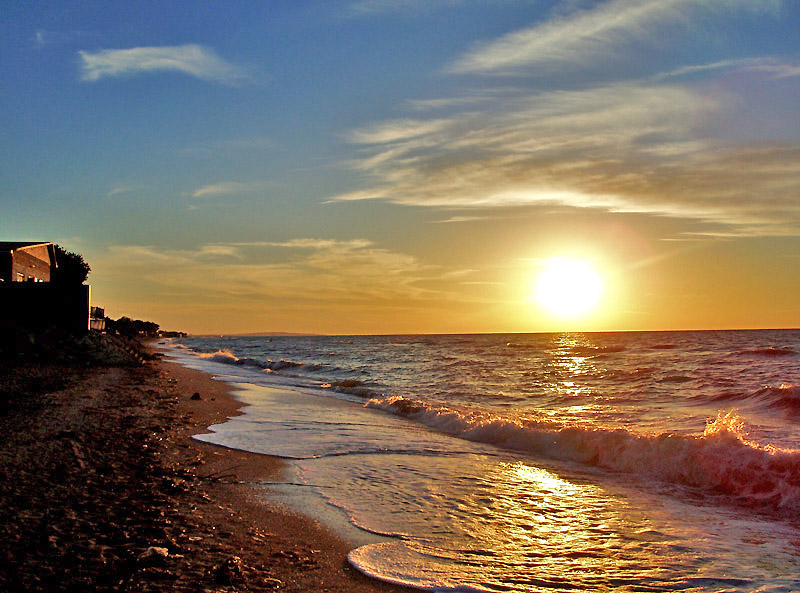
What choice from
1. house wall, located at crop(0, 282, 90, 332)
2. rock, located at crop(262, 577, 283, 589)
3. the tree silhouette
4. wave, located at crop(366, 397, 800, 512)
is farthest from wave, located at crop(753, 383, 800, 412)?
the tree silhouette

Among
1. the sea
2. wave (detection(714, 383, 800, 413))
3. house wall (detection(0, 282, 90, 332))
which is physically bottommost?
the sea

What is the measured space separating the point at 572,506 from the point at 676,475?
3.42 m

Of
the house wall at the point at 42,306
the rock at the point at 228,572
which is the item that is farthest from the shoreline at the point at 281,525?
the house wall at the point at 42,306

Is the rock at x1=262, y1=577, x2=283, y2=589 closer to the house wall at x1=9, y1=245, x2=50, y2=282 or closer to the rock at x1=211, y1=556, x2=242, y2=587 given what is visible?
the rock at x1=211, y1=556, x2=242, y2=587

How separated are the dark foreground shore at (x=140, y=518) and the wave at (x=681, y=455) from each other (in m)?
→ 5.97

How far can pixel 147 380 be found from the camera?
22.2 meters

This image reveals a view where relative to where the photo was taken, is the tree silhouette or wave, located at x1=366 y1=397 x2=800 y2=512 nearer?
wave, located at x1=366 y1=397 x2=800 y2=512

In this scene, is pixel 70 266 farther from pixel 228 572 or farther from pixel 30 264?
pixel 228 572

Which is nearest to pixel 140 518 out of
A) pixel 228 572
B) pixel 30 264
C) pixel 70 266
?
pixel 228 572

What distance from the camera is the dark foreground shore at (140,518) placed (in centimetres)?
463

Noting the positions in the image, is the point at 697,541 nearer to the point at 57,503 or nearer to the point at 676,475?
the point at 676,475

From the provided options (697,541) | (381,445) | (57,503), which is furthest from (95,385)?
(697,541)

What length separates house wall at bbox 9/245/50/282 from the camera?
40.7m

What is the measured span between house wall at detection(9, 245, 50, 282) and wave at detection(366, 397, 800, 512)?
3873 cm
